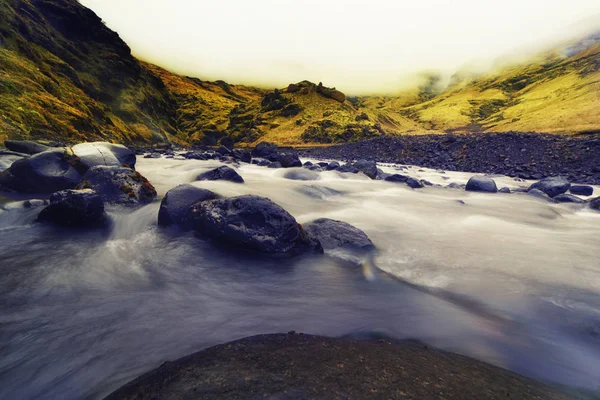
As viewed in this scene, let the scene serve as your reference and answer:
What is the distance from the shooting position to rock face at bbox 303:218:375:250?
5.18 m

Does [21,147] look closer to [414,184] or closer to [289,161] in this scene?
[289,161]

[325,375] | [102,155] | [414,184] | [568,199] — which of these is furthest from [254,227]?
[568,199]

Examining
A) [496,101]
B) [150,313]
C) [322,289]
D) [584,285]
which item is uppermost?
[496,101]

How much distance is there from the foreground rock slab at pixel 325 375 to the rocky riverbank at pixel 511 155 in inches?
691

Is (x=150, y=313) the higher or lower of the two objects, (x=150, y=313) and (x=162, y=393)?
the lower

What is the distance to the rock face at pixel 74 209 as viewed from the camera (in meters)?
5.22

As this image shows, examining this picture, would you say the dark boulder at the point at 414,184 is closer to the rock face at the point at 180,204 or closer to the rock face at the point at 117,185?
the rock face at the point at 180,204

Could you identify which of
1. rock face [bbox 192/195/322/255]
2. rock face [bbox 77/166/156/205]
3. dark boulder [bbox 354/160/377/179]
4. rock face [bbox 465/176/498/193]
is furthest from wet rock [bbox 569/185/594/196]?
rock face [bbox 77/166/156/205]

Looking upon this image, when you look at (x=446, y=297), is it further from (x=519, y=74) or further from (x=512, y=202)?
(x=519, y=74)

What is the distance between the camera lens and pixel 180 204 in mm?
5531

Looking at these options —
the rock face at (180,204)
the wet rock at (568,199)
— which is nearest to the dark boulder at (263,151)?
the wet rock at (568,199)

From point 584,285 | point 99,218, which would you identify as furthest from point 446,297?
point 99,218

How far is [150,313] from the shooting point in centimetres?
330

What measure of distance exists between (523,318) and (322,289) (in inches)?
94.2
